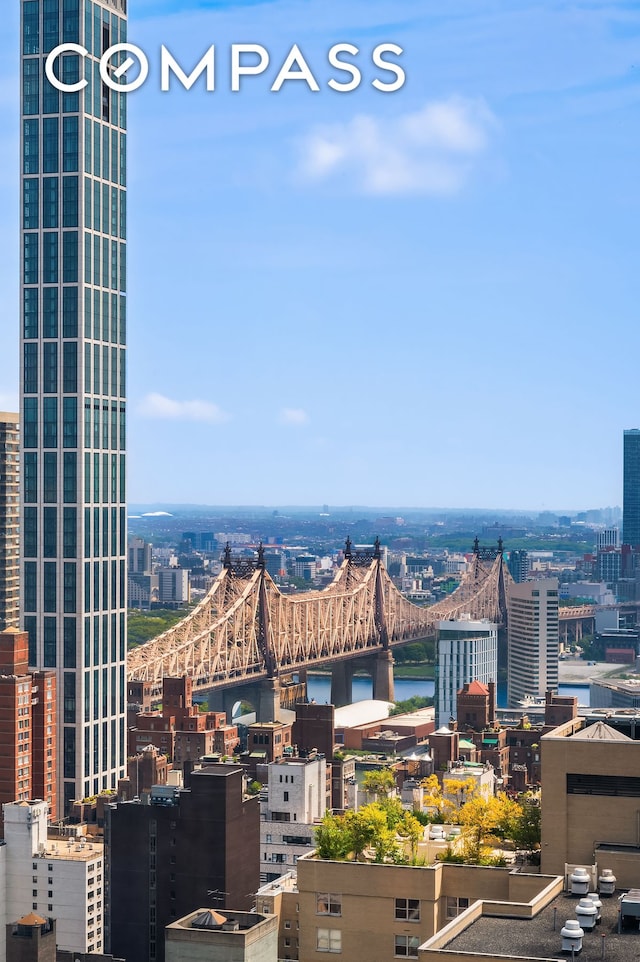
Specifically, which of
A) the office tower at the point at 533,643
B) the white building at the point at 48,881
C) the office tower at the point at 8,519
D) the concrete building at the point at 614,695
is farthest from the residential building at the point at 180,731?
the office tower at the point at 533,643

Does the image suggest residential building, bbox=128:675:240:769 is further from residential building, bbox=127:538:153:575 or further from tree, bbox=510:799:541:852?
residential building, bbox=127:538:153:575

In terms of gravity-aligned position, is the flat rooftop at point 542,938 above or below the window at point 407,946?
above

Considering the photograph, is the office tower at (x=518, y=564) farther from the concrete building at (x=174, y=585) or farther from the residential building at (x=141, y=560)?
the residential building at (x=141, y=560)

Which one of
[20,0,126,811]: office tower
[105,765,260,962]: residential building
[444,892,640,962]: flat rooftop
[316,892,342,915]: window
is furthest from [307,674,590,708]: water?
[444,892,640,962]: flat rooftop

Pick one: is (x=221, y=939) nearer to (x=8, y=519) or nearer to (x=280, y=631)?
(x=8, y=519)

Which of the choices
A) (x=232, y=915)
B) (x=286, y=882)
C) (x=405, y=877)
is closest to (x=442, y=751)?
(x=286, y=882)

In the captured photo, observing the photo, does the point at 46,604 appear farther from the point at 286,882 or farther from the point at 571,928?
the point at 571,928

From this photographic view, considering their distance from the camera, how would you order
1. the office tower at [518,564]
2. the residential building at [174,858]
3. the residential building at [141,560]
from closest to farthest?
the residential building at [174,858] → the office tower at [518,564] → the residential building at [141,560]

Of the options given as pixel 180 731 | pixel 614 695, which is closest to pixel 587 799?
pixel 180 731
